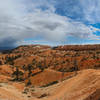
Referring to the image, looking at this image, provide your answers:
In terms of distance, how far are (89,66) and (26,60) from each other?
1625 inches

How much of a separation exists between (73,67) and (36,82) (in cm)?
1461

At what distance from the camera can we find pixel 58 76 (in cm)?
3186

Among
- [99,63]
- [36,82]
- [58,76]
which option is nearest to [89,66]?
[99,63]

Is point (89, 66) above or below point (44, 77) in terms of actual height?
above

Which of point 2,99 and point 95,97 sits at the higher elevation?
point 95,97

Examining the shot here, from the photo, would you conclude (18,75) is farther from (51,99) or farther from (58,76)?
(51,99)

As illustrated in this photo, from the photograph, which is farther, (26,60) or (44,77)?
(26,60)

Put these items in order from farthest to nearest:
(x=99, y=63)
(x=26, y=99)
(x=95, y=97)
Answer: (x=99, y=63)
(x=26, y=99)
(x=95, y=97)

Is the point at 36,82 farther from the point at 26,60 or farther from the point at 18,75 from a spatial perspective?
the point at 26,60

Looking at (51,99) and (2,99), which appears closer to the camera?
(2,99)

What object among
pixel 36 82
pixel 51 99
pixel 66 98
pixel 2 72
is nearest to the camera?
pixel 66 98

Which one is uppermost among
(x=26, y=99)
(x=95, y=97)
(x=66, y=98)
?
(x=95, y=97)

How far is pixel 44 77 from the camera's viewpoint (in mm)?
33156

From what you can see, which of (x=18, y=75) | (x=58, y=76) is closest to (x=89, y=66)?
(x=58, y=76)
